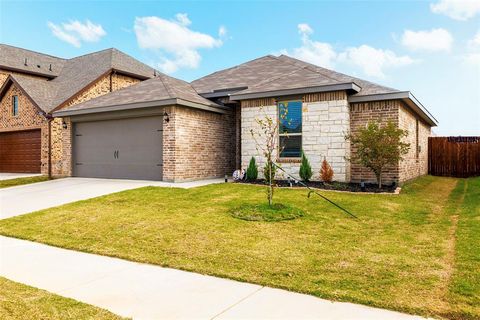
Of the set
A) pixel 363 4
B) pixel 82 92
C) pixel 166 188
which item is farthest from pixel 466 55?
pixel 82 92

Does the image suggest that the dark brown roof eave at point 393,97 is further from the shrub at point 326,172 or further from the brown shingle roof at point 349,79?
the shrub at point 326,172

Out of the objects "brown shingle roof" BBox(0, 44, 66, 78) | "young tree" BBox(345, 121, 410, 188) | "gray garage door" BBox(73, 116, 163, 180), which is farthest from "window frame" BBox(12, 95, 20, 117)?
"young tree" BBox(345, 121, 410, 188)

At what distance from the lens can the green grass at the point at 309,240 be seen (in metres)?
3.59

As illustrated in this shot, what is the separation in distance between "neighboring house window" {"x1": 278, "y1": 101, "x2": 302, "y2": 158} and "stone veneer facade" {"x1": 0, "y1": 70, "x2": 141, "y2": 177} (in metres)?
9.18

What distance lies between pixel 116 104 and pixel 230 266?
10422 millimetres

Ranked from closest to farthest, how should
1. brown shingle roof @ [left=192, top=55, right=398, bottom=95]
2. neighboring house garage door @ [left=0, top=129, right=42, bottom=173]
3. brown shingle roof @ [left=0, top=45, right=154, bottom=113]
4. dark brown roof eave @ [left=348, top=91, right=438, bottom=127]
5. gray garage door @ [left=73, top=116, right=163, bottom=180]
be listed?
1. dark brown roof eave @ [left=348, top=91, right=438, bottom=127]
2. brown shingle roof @ [left=192, top=55, right=398, bottom=95]
3. gray garage door @ [left=73, top=116, right=163, bottom=180]
4. neighboring house garage door @ [left=0, top=129, right=42, bottom=173]
5. brown shingle roof @ [left=0, top=45, right=154, bottom=113]

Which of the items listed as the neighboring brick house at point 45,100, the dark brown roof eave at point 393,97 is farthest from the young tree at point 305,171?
the neighboring brick house at point 45,100

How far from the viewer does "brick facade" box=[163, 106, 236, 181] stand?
11.9m

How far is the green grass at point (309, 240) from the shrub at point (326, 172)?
1.74 m

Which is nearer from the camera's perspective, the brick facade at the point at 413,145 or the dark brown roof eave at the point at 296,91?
the dark brown roof eave at the point at 296,91

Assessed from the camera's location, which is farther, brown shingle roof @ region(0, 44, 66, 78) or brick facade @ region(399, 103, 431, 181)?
brown shingle roof @ region(0, 44, 66, 78)

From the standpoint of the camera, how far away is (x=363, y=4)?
44.3 feet

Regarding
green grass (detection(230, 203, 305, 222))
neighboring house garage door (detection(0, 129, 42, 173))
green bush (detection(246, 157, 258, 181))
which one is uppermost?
neighboring house garage door (detection(0, 129, 42, 173))

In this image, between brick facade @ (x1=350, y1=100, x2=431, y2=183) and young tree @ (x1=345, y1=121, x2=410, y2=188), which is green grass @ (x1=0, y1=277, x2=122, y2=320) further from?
brick facade @ (x1=350, y1=100, x2=431, y2=183)
